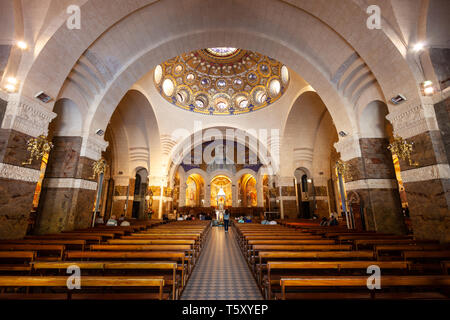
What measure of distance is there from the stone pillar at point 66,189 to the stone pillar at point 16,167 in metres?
1.37

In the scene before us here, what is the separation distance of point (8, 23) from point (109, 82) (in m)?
2.80

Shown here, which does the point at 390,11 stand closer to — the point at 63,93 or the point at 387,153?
the point at 387,153

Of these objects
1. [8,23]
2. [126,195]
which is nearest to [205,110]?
[126,195]

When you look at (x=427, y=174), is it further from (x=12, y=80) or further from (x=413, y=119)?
(x=12, y=80)

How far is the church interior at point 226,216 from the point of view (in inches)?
109

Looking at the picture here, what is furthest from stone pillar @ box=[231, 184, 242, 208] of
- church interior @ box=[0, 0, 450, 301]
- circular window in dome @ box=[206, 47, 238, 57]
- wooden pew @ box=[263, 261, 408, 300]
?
wooden pew @ box=[263, 261, 408, 300]

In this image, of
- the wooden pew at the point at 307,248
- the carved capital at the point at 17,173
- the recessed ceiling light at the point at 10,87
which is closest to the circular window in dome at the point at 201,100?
the recessed ceiling light at the point at 10,87

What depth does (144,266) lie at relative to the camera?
233 centimetres

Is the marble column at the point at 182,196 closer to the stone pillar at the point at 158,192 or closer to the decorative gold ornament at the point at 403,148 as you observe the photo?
the stone pillar at the point at 158,192

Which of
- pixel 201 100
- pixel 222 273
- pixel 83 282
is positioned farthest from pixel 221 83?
pixel 83 282

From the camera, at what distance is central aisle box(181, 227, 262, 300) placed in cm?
309

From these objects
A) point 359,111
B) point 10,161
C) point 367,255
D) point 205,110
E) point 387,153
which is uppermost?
point 205,110

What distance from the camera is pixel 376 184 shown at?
6.71 metres

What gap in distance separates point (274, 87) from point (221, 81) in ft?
15.5
